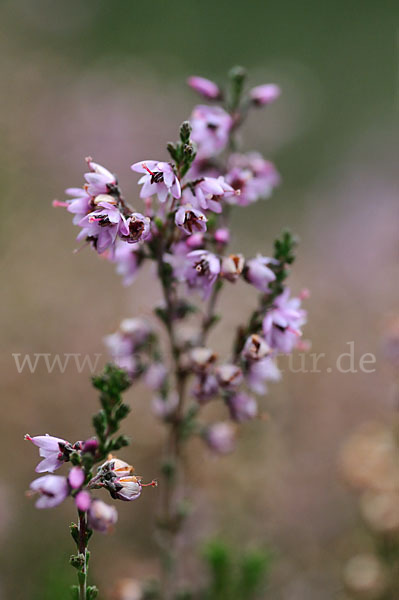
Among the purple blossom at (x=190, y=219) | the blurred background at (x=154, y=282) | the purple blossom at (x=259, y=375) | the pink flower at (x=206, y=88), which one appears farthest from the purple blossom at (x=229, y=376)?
the pink flower at (x=206, y=88)

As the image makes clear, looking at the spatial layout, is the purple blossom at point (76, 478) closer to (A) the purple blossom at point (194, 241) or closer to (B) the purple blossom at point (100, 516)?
(B) the purple blossom at point (100, 516)

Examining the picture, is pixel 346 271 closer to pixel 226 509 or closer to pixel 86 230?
pixel 226 509

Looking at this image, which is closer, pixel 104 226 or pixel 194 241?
pixel 104 226

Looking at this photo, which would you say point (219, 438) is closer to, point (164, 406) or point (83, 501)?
point (164, 406)

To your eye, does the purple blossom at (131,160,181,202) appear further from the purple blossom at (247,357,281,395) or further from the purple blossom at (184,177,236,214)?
the purple blossom at (247,357,281,395)

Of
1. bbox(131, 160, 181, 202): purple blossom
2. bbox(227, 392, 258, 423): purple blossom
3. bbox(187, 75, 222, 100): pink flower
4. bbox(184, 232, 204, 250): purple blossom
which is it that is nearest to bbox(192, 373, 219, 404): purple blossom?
bbox(227, 392, 258, 423): purple blossom

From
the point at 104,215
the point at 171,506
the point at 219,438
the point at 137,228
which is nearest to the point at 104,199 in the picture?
the point at 104,215
